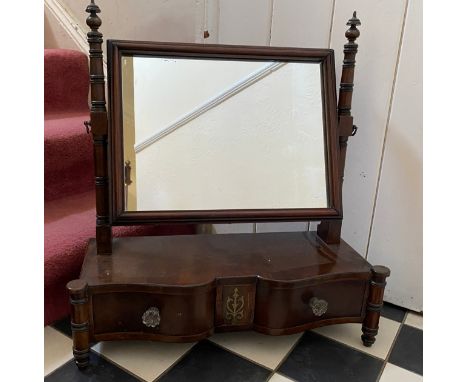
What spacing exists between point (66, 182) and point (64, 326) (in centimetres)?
42

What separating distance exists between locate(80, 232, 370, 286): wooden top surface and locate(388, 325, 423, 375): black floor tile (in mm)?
232

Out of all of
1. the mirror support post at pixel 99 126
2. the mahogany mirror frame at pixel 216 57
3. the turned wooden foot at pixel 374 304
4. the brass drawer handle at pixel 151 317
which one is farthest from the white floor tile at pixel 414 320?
the mirror support post at pixel 99 126

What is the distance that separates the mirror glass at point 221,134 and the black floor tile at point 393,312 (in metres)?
0.43

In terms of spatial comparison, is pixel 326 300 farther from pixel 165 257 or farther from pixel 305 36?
pixel 305 36

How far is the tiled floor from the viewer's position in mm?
971

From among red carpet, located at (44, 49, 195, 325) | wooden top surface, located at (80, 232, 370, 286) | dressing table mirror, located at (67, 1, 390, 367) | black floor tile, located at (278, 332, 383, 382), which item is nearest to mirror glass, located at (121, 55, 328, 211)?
dressing table mirror, located at (67, 1, 390, 367)

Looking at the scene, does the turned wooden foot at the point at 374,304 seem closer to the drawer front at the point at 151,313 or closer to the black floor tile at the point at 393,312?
the black floor tile at the point at 393,312

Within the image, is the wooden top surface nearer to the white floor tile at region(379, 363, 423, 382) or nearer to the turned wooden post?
the turned wooden post

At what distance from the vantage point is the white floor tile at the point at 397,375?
3.24 feet

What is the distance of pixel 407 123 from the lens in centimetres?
115
